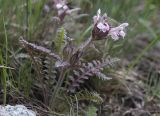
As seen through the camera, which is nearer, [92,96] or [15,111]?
[15,111]

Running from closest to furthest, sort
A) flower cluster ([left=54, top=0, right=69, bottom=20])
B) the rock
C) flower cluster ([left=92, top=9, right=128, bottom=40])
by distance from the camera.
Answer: the rock
flower cluster ([left=92, top=9, right=128, bottom=40])
flower cluster ([left=54, top=0, right=69, bottom=20])

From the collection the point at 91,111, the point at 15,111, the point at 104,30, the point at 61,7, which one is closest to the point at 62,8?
the point at 61,7

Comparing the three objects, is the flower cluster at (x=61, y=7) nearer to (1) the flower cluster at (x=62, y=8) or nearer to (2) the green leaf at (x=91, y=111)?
(1) the flower cluster at (x=62, y=8)

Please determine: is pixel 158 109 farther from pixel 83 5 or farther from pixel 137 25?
pixel 83 5

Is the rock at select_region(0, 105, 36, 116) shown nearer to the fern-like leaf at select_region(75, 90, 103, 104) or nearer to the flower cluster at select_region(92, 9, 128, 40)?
the fern-like leaf at select_region(75, 90, 103, 104)

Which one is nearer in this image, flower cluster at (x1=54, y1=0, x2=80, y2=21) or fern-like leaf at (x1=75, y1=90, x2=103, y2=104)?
fern-like leaf at (x1=75, y1=90, x2=103, y2=104)

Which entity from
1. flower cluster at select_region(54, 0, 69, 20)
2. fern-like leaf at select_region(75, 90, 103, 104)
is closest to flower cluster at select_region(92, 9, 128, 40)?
fern-like leaf at select_region(75, 90, 103, 104)

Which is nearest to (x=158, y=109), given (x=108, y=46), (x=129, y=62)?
(x=108, y=46)

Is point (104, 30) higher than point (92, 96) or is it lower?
higher

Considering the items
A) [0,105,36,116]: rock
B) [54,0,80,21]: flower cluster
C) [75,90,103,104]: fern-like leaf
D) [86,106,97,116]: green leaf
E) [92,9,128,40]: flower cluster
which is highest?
[54,0,80,21]: flower cluster

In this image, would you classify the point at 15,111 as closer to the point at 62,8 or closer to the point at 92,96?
the point at 92,96

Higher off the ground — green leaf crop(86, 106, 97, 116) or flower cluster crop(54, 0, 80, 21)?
flower cluster crop(54, 0, 80, 21)
